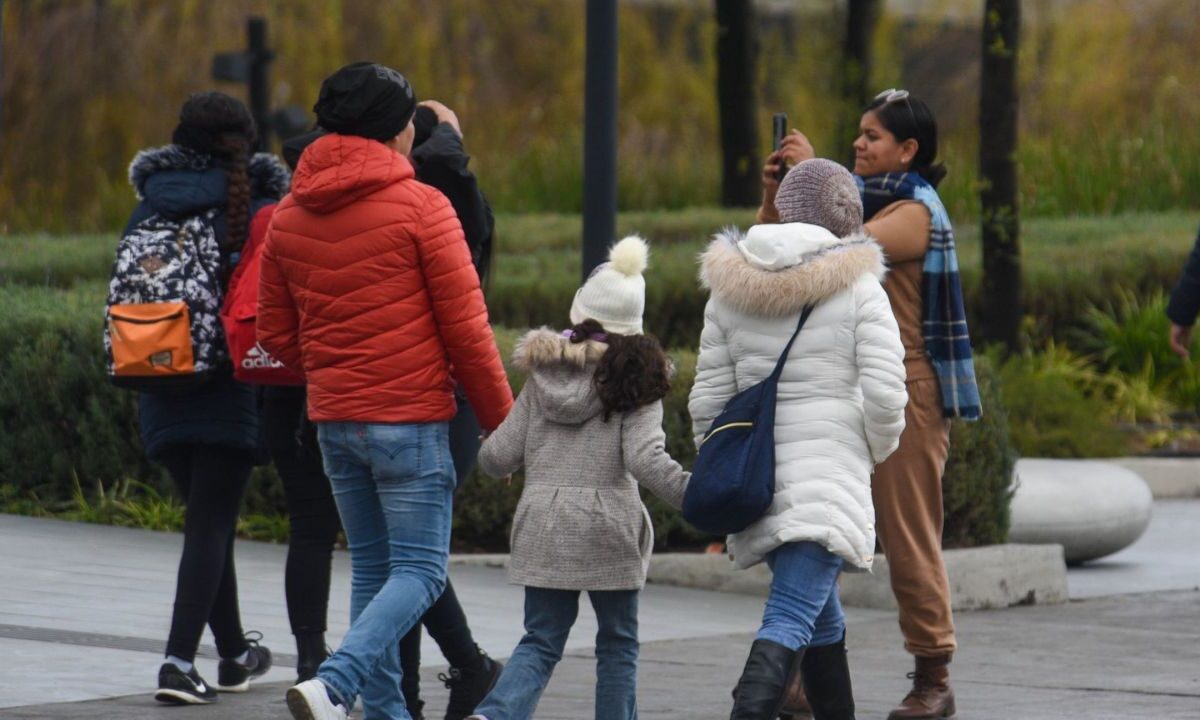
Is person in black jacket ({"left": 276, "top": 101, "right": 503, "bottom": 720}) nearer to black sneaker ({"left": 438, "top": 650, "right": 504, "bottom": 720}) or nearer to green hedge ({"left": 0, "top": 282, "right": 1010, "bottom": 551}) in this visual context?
black sneaker ({"left": 438, "top": 650, "right": 504, "bottom": 720})

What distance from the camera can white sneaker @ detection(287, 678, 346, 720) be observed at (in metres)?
5.29

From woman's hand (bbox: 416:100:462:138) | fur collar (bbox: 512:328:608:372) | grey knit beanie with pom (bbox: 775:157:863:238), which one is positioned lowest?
fur collar (bbox: 512:328:608:372)

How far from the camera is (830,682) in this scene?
579cm

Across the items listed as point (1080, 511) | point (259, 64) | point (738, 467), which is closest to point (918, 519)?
point (738, 467)

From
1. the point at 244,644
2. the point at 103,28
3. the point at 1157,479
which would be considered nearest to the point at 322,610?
the point at 244,644

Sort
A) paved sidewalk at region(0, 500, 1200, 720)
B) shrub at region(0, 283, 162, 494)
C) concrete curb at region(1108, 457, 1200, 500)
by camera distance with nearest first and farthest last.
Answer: paved sidewalk at region(0, 500, 1200, 720), shrub at region(0, 283, 162, 494), concrete curb at region(1108, 457, 1200, 500)

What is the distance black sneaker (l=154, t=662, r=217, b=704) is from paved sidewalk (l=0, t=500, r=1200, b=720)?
66 mm

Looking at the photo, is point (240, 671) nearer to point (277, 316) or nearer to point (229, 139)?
point (277, 316)

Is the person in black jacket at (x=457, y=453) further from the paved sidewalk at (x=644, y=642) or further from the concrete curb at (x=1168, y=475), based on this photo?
the concrete curb at (x=1168, y=475)

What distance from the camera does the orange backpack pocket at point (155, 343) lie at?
6320 mm

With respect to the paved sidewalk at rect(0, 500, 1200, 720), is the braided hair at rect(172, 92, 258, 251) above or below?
above

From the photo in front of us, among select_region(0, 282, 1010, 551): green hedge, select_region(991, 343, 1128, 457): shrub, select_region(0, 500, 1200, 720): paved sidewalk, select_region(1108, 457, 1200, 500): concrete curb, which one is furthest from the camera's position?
select_region(1108, 457, 1200, 500): concrete curb

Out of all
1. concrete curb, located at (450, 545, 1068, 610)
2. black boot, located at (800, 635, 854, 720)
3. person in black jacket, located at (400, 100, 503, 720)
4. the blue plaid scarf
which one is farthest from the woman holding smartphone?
concrete curb, located at (450, 545, 1068, 610)

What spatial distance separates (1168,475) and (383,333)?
9.20 metres
